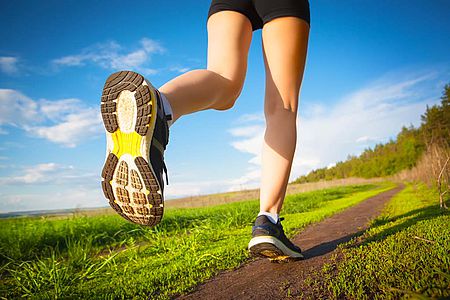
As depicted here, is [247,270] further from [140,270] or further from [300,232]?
[300,232]

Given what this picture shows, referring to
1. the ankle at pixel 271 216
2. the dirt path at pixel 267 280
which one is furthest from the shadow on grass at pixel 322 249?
the ankle at pixel 271 216

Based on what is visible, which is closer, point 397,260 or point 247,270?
point 397,260

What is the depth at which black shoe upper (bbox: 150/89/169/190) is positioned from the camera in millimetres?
1358

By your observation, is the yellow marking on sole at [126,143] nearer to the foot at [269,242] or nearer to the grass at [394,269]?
A: the foot at [269,242]

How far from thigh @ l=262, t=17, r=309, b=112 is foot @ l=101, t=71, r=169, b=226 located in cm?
76

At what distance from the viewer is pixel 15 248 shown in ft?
11.1

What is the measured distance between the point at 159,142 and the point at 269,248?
0.80m

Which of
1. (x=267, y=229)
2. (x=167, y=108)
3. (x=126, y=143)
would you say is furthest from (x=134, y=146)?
(x=267, y=229)

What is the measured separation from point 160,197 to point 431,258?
4.05 ft

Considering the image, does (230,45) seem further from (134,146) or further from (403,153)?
(403,153)

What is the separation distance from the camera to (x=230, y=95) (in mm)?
1804

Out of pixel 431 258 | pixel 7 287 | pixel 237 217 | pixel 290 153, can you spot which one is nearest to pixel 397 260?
pixel 431 258

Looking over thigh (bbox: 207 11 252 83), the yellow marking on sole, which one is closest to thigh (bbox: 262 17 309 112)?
thigh (bbox: 207 11 252 83)

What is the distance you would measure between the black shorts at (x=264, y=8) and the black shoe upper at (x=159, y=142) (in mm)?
844
